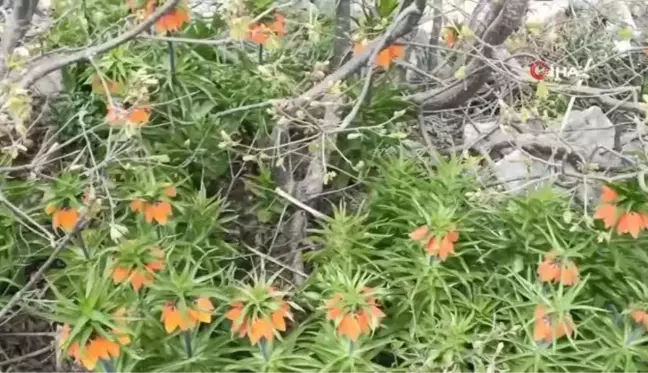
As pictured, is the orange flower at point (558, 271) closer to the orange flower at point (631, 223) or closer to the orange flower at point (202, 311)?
the orange flower at point (631, 223)

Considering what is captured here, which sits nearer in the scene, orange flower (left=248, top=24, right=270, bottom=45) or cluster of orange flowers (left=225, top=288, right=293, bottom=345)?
cluster of orange flowers (left=225, top=288, right=293, bottom=345)

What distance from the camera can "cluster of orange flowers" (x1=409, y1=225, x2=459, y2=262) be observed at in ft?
5.39

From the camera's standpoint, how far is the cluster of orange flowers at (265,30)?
174 centimetres

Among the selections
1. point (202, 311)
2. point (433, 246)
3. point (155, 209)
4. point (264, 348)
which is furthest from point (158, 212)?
point (433, 246)

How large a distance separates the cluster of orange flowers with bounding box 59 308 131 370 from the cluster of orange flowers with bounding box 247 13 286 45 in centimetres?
63

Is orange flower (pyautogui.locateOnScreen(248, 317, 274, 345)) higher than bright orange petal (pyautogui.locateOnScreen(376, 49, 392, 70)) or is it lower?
lower

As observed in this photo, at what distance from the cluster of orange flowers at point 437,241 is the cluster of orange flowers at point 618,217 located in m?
0.28

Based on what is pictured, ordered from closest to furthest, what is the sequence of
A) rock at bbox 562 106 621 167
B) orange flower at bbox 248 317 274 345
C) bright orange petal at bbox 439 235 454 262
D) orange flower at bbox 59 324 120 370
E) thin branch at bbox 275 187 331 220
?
orange flower at bbox 59 324 120 370 → orange flower at bbox 248 317 274 345 → bright orange petal at bbox 439 235 454 262 → thin branch at bbox 275 187 331 220 → rock at bbox 562 106 621 167

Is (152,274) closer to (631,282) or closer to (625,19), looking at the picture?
(631,282)

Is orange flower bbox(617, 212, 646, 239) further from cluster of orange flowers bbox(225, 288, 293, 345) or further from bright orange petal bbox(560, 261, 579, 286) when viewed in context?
cluster of orange flowers bbox(225, 288, 293, 345)

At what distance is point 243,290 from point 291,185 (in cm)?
47

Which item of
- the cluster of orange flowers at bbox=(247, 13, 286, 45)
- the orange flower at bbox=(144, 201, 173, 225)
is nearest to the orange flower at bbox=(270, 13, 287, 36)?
the cluster of orange flowers at bbox=(247, 13, 286, 45)

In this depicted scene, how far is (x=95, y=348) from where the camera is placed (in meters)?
1.42

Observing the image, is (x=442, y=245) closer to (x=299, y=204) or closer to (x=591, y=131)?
(x=299, y=204)
